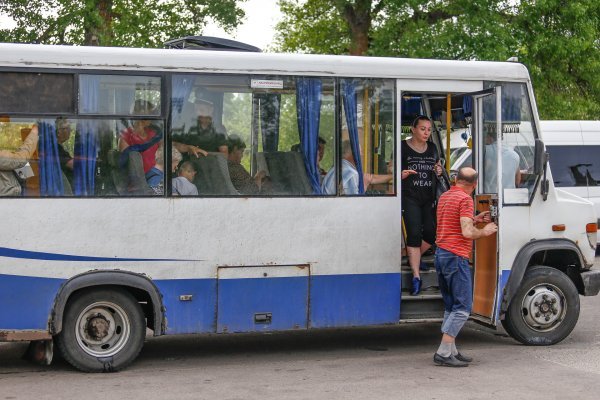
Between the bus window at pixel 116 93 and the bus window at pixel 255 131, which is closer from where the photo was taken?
the bus window at pixel 116 93

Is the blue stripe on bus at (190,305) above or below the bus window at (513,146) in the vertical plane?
below

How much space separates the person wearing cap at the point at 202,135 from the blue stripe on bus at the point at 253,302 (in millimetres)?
1169

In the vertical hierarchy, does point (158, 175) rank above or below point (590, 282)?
above

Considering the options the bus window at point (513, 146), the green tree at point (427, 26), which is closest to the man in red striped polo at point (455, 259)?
the bus window at point (513, 146)

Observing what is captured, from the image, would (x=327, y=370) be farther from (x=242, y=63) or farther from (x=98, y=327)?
(x=242, y=63)

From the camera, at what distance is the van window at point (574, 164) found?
2044 centimetres

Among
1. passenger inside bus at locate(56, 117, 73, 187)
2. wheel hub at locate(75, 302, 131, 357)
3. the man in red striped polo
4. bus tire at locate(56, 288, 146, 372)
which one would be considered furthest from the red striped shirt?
passenger inside bus at locate(56, 117, 73, 187)

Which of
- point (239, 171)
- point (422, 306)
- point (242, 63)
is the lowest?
point (422, 306)

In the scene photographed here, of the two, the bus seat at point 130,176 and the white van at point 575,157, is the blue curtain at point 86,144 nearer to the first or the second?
the bus seat at point 130,176

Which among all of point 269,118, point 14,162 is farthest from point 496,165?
point 14,162

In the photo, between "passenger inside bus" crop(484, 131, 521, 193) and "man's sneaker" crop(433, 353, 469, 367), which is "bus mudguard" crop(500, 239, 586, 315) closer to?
"passenger inside bus" crop(484, 131, 521, 193)

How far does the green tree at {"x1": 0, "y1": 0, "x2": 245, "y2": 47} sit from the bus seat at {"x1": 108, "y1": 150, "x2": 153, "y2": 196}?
12.4m

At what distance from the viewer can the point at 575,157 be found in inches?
808

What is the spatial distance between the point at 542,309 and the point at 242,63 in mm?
3850
